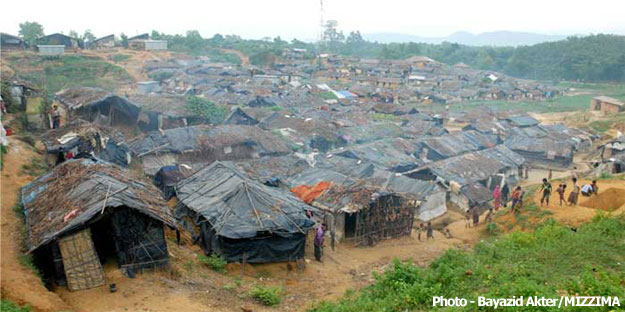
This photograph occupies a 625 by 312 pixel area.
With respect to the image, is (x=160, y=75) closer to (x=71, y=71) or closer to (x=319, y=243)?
(x=71, y=71)

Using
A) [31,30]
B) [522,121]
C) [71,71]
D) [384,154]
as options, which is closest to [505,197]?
[384,154]

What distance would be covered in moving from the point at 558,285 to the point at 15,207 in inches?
572

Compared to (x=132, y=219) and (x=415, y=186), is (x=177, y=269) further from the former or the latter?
(x=415, y=186)

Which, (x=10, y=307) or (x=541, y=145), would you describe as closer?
(x=10, y=307)

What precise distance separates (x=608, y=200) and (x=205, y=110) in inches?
1046

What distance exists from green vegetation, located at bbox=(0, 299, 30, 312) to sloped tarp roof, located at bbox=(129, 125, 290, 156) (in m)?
16.4

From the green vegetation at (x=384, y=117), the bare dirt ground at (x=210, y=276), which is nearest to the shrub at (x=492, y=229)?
the bare dirt ground at (x=210, y=276)

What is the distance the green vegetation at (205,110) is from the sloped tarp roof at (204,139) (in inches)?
241

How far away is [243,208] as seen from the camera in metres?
14.3

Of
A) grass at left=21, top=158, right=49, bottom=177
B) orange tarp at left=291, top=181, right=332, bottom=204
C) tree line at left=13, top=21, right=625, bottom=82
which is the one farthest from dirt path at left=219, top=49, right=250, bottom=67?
grass at left=21, top=158, right=49, bottom=177

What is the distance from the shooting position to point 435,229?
861 inches

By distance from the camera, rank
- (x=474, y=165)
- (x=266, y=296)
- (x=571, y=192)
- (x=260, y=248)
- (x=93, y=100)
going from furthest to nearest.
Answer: (x=474, y=165), (x=93, y=100), (x=571, y=192), (x=260, y=248), (x=266, y=296)

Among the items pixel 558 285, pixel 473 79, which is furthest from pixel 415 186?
pixel 473 79

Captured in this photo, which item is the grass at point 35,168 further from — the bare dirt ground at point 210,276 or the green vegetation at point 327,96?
the green vegetation at point 327,96
